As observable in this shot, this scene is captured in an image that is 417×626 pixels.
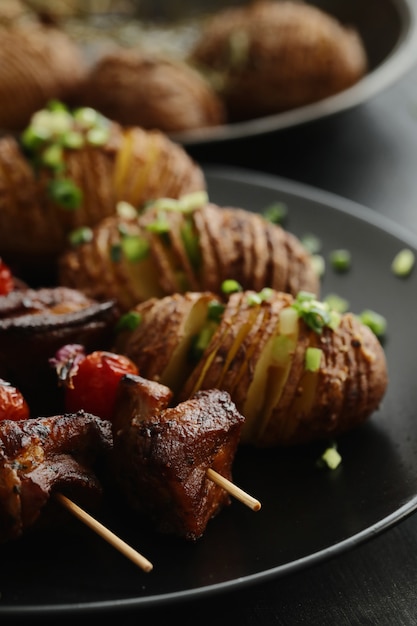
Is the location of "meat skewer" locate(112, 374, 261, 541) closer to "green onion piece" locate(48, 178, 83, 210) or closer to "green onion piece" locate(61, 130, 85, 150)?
"green onion piece" locate(48, 178, 83, 210)

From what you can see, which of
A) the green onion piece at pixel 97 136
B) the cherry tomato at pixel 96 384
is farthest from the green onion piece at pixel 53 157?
the cherry tomato at pixel 96 384

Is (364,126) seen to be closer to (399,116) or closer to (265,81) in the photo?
(399,116)

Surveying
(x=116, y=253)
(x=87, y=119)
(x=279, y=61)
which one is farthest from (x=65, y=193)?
(x=279, y=61)

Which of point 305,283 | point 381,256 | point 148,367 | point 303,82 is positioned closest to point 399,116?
point 303,82

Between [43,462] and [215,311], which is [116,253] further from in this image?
[43,462]

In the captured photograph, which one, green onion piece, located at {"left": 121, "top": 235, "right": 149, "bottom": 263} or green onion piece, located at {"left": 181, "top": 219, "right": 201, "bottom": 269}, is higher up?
green onion piece, located at {"left": 181, "top": 219, "right": 201, "bottom": 269}

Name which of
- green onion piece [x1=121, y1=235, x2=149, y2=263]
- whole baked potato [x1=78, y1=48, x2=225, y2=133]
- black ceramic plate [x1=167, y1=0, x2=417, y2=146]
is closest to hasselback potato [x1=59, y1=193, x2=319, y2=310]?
green onion piece [x1=121, y1=235, x2=149, y2=263]
